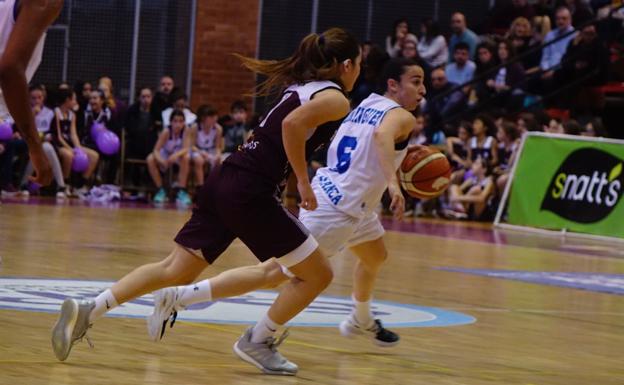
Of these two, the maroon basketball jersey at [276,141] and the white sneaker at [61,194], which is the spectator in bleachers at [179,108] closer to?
the white sneaker at [61,194]

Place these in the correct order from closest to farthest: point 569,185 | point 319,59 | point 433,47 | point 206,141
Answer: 1. point 319,59
2. point 569,185
3. point 206,141
4. point 433,47

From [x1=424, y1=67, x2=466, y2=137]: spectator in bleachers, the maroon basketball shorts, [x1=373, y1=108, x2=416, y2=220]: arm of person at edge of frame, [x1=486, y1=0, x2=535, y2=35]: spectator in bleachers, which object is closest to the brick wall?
[x1=424, y1=67, x2=466, y2=137]: spectator in bleachers

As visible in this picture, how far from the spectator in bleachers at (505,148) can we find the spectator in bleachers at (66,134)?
573 centimetres

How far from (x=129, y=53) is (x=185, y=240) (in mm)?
16979

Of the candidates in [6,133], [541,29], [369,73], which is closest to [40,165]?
[6,133]

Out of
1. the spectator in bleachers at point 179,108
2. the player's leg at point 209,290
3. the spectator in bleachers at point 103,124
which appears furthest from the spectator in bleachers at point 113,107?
the player's leg at point 209,290

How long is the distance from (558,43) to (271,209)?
56.0ft

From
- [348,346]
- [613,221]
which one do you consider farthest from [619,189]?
[348,346]

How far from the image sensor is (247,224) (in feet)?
18.8

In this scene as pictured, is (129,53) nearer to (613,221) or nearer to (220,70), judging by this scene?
(220,70)

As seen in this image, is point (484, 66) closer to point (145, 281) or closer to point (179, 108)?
point (179, 108)

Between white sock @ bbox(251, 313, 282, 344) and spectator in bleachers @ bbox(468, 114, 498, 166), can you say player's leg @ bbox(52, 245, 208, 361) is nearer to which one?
white sock @ bbox(251, 313, 282, 344)

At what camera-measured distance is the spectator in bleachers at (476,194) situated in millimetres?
19188

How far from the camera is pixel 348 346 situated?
6.87 m
